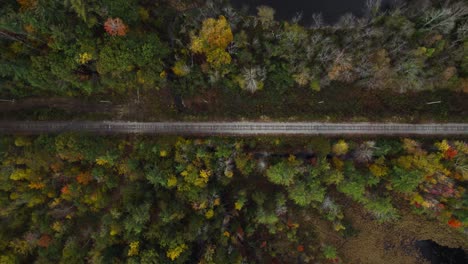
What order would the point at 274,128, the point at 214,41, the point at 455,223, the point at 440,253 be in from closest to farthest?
the point at 214,41, the point at 455,223, the point at 274,128, the point at 440,253

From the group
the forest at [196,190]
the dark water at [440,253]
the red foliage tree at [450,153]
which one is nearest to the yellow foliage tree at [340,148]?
the forest at [196,190]

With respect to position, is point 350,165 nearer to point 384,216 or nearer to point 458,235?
point 384,216

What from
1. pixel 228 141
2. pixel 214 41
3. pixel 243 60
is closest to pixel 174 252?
pixel 228 141

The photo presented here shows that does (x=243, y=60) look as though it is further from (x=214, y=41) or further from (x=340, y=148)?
(x=340, y=148)

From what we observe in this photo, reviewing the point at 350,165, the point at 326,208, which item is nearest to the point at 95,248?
the point at 326,208

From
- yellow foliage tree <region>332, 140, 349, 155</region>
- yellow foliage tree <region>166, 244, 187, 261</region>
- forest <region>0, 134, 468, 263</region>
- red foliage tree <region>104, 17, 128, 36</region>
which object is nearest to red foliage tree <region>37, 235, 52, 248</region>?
forest <region>0, 134, 468, 263</region>

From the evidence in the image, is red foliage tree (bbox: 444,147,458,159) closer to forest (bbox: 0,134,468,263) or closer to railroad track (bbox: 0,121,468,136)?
forest (bbox: 0,134,468,263)

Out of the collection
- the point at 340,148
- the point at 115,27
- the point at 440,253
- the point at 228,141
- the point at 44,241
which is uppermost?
the point at 115,27
